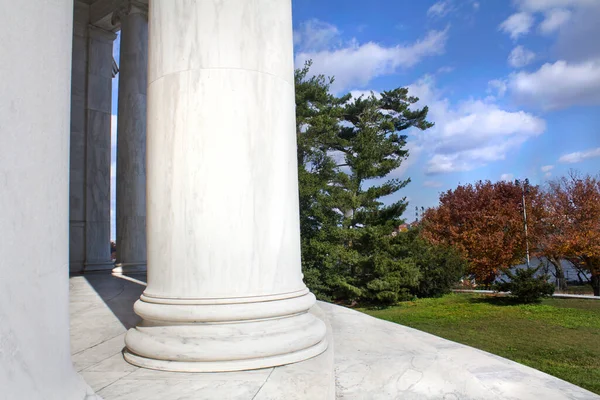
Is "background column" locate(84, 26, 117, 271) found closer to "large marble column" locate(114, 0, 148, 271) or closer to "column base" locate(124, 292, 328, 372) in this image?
"large marble column" locate(114, 0, 148, 271)

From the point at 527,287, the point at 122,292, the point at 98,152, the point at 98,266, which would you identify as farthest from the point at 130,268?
the point at 527,287

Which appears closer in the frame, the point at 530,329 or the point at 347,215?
the point at 530,329

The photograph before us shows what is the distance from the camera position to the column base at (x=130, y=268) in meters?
77.3

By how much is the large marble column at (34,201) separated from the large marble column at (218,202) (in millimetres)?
9235

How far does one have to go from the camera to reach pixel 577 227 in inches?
7111

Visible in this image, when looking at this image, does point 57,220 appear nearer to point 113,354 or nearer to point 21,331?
point 21,331

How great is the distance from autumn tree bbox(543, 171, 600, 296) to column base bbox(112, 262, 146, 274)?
6201 inches

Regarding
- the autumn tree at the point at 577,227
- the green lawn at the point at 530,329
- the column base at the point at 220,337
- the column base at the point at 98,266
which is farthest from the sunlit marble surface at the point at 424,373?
the autumn tree at the point at 577,227

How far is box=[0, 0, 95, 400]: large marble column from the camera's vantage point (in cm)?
1229

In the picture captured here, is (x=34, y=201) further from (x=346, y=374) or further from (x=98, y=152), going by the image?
(x=98, y=152)

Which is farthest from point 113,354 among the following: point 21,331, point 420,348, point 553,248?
point 553,248

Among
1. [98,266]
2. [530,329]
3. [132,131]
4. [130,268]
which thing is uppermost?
[132,131]

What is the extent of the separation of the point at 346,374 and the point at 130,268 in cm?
6030

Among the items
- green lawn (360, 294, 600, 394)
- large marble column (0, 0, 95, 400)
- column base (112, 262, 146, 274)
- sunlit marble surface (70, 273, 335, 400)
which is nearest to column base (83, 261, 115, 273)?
column base (112, 262, 146, 274)
